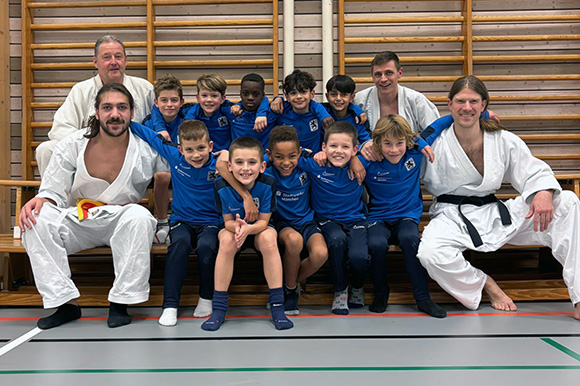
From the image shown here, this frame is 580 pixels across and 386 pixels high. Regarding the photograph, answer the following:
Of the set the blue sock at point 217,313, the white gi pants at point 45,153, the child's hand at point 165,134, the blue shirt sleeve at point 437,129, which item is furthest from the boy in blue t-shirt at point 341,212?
the white gi pants at point 45,153

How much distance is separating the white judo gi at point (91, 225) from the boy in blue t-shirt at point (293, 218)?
78 cm

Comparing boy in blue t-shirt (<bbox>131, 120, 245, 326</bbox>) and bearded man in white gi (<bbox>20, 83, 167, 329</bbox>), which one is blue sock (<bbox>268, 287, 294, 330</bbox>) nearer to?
boy in blue t-shirt (<bbox>131, 120, 245, 326</bbox>)

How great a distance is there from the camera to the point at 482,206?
307 centimetres

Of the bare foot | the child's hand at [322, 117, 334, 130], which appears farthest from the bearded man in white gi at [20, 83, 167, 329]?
the bare foot

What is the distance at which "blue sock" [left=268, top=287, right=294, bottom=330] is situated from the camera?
98.7 inches

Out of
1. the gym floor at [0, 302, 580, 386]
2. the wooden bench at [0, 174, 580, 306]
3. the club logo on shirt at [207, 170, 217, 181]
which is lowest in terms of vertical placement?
the gym floor at [0, 302, 580, 386]

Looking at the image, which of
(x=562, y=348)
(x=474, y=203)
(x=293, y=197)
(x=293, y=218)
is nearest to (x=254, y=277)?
(x=293, y=218)

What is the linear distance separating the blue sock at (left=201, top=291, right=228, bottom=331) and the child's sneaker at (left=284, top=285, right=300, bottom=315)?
1.26ft

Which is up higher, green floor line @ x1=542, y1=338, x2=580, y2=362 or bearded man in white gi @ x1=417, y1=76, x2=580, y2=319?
bearded man in white gi @ x1=417, y1=76, x2=580, y2=319

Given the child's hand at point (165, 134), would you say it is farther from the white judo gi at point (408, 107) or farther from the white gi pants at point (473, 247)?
the white gi pants at point (473, 247)

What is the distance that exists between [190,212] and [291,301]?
2.73 ft

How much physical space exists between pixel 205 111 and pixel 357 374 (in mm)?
2122

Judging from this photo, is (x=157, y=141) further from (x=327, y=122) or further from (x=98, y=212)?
(x=327, y=122)

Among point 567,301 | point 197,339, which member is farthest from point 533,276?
point 197,339
